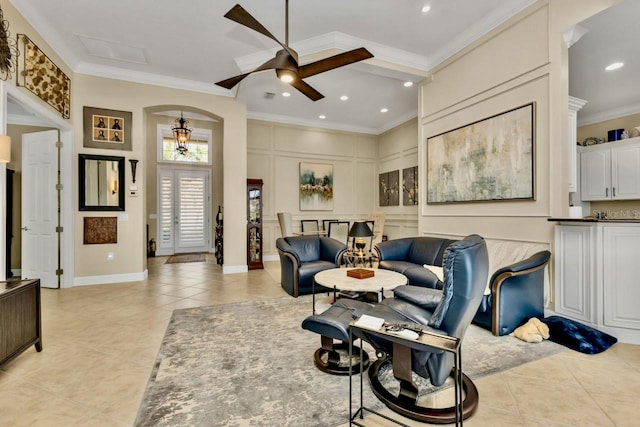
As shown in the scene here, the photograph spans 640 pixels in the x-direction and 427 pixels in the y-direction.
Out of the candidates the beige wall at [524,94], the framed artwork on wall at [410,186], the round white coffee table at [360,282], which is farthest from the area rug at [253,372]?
the framed artwork on wall at [410,186]

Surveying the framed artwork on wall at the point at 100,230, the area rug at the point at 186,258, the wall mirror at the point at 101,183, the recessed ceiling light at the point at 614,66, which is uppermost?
the recessed ceiling light at the point at 614,66

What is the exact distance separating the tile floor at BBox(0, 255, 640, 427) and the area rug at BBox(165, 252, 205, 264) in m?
3.72

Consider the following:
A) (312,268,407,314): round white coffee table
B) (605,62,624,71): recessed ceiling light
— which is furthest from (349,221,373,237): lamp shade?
(605,62,624,71): recessed ceiling light

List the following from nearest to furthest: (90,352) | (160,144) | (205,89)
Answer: (90,352), (205,89), (160,144)

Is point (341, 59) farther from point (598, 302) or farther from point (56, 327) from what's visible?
point (56, 327)

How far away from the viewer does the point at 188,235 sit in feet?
28.8

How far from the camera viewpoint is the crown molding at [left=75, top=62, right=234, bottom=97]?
5035mm

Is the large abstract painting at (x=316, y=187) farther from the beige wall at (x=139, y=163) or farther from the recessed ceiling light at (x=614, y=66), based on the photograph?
the recessed ceiling light at (x=614, y=66)

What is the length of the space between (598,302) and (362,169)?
6442 mm

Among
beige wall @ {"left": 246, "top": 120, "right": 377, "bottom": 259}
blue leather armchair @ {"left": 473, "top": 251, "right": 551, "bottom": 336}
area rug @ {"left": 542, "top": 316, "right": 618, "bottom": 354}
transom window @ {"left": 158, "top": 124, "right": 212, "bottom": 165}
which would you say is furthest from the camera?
transom window @ {"left": 158, "top": 124, "right": 212, "bottom": 165}

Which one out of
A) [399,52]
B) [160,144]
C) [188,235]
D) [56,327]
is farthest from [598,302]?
[160,144]

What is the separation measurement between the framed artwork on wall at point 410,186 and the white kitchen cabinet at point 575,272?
408cm

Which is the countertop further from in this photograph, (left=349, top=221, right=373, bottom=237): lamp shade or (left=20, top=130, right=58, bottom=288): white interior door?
(left=20, top=130, right=58, bottom=288): white interior door

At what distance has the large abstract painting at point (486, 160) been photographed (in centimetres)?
347
